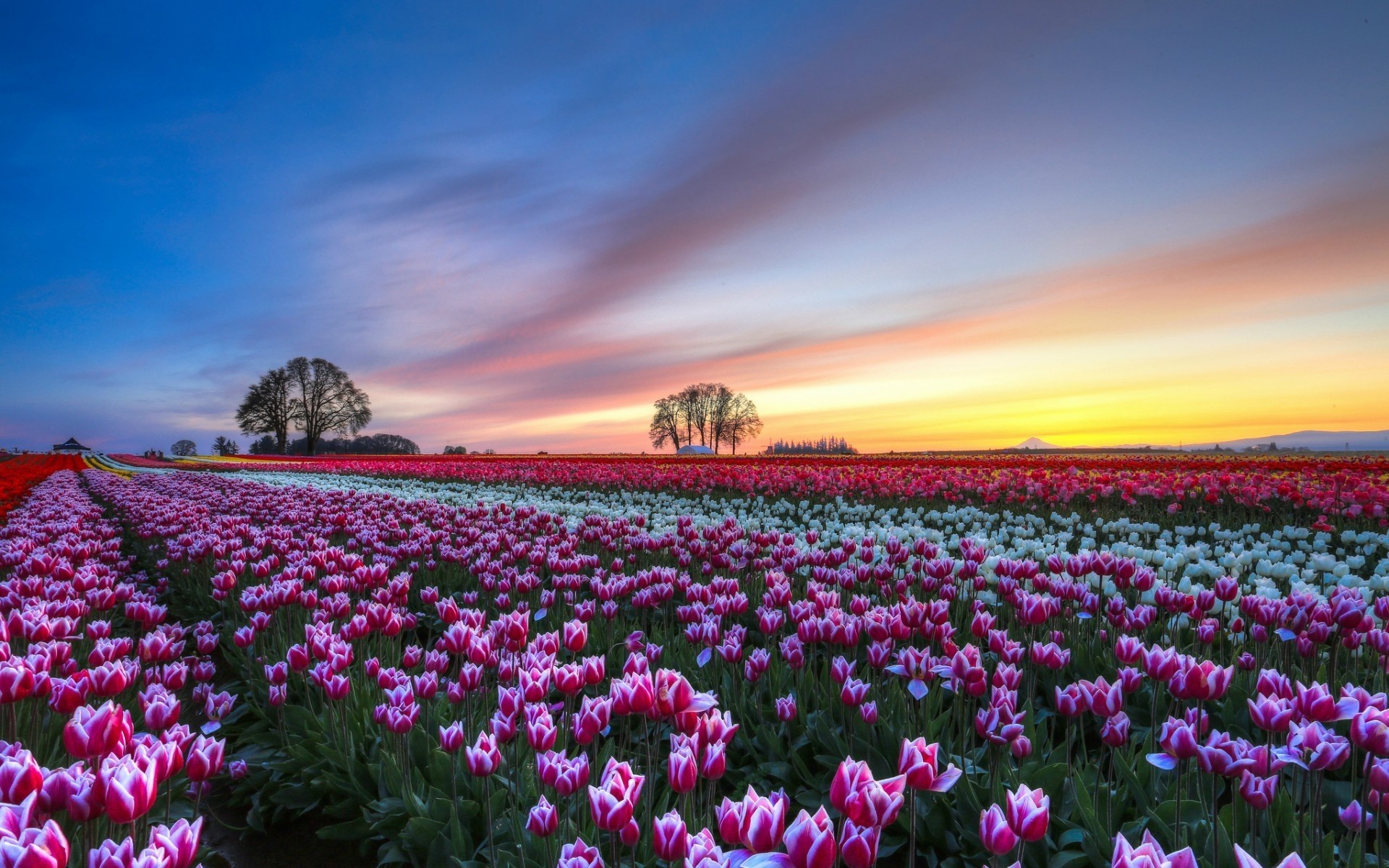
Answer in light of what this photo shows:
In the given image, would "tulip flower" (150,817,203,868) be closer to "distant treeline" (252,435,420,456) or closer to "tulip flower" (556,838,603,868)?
"tulip flower" (556,838,603,868)

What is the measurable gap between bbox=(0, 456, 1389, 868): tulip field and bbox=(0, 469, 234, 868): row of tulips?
0.7 inches

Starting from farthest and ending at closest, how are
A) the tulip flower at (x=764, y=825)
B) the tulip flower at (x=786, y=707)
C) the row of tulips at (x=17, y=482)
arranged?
the row of tulips at (x=17, y=482) < the tulip flower at (x=786, y=707) < the tulip flower at (x=764, y=825)

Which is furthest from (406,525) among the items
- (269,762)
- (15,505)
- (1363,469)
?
(1363,469)

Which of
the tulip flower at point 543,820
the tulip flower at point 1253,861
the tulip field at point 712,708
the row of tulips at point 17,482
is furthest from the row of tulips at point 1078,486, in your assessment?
the row of tulips at point 17,482

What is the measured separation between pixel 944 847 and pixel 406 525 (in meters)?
9.22

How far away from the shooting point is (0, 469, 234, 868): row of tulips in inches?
75.4

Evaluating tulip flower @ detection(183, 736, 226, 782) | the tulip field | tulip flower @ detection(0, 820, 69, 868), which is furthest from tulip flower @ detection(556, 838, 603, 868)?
tulip flower @ detection(183, 736, 226, 782)

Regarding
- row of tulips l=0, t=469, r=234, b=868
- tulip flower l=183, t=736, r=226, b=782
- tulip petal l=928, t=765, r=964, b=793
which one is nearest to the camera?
row of tulips l=0, t=469, r=234, b=868

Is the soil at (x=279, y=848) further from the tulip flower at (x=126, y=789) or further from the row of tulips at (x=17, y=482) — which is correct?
the row of tulips at (x=17, y=482)

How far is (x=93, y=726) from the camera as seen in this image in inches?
103

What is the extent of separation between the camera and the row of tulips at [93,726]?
191 centimetres

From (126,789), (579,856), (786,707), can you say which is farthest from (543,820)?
(786,707)

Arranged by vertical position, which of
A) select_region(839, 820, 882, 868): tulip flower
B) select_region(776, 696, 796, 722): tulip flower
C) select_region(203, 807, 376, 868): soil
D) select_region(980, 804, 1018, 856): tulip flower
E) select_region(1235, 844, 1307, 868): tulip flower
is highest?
select_region(1235, 844, 1307, 868): tulip flower

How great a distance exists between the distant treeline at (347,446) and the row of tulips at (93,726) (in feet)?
234
